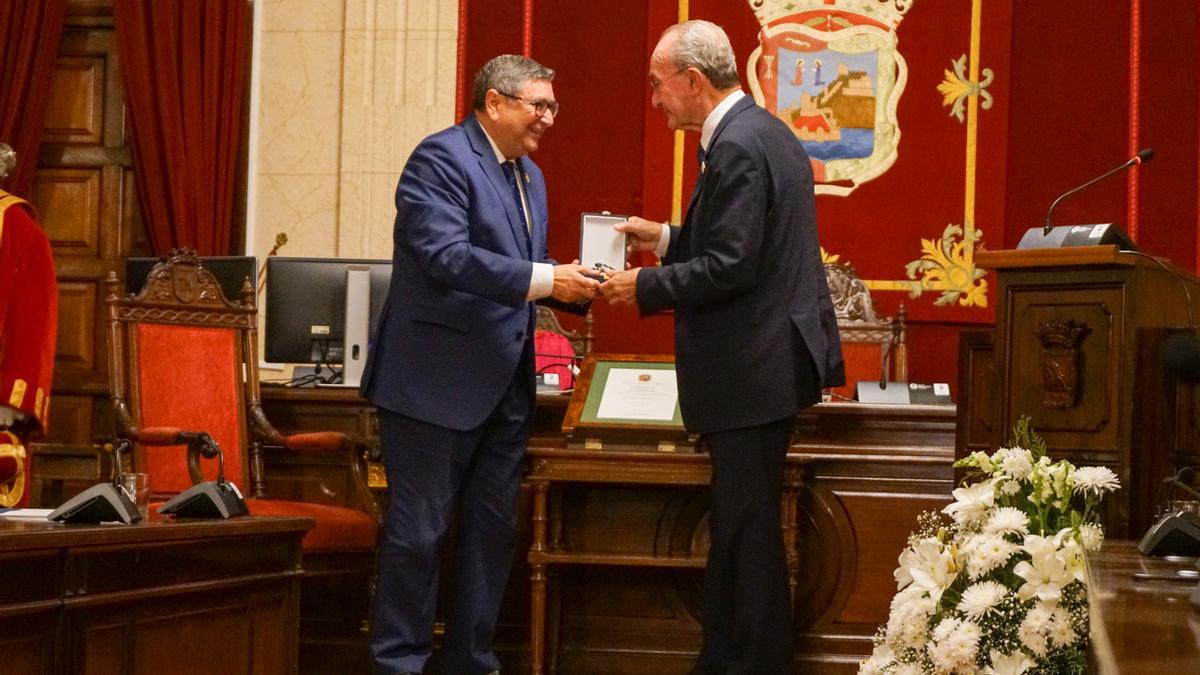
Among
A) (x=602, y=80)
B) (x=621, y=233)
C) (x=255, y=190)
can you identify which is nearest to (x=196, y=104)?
(x=255, y=190)

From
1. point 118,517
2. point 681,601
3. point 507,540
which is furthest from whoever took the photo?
point 681,601

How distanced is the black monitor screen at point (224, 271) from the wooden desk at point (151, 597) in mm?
2018

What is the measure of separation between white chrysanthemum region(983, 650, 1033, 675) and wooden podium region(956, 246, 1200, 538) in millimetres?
1226

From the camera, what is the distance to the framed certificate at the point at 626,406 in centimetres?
432

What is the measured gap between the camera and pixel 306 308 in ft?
16.6

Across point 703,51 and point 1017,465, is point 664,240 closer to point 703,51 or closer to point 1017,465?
point 703,51

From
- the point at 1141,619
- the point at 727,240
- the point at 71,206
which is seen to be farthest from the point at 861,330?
the point at 1141,619

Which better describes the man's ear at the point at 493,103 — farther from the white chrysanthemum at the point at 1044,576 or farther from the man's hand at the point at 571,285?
the white chrysanthemum at the point at 1044,576

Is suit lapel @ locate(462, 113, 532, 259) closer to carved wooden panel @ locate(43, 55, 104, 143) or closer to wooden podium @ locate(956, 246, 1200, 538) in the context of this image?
→ wooden podium @ locate(956, 246, 1200, 538)

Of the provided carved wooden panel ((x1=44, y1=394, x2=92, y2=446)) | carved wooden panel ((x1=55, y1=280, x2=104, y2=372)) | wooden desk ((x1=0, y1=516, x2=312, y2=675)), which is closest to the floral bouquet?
wooden desk ((x1=0, y1=516, x2=312, y2=675))

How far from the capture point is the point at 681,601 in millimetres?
4488

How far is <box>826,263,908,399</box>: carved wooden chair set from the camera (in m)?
Result: 5.73

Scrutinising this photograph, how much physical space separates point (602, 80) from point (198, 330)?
2.51 metres

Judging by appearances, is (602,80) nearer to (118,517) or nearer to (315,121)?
(315,121)
